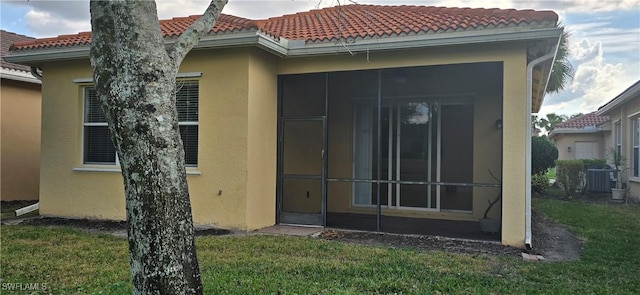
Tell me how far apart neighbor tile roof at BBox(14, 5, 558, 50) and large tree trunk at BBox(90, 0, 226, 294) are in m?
3.98

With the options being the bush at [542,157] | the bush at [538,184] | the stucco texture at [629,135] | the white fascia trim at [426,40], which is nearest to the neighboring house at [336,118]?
the white fascia trim at [426,40]

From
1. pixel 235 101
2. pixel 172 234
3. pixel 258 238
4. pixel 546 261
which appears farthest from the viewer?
pixel 235 101

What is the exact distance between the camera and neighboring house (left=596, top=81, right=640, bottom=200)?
14.0 m

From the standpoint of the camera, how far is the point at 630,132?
14977 millimetres

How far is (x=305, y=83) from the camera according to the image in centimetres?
984

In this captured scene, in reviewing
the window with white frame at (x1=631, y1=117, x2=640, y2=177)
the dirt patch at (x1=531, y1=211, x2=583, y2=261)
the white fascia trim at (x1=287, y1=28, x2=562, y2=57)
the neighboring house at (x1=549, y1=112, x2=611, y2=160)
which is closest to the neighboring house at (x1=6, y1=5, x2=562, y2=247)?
the white fascia trim at (x1=287, y1=28, x2=562, y2=57)

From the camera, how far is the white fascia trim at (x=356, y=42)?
6699mm

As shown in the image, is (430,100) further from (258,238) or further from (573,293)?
(573,293)

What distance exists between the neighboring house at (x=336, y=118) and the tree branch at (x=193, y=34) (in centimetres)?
367

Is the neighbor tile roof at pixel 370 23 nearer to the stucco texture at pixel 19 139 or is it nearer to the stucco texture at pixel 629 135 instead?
the stucco texture at pixel 19 139

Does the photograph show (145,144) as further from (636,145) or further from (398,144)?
(636,145)

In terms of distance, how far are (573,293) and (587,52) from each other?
17506 millimetres

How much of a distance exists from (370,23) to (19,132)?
10.1 metres

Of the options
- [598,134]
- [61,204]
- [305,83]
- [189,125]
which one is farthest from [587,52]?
[61,204]
